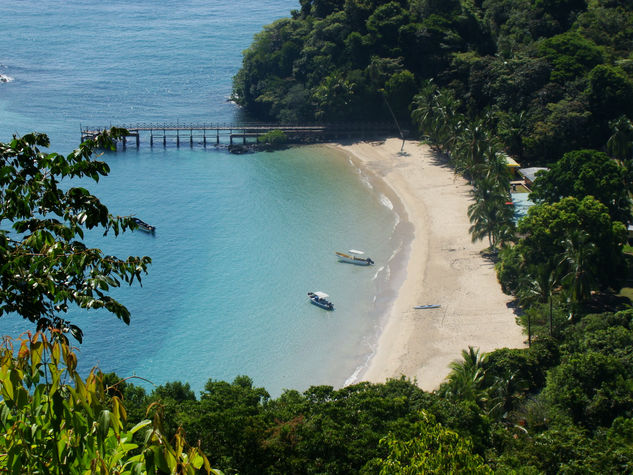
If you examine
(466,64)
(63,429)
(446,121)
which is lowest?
(63,429)

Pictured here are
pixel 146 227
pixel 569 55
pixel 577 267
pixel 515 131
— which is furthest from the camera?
pixel 569 55

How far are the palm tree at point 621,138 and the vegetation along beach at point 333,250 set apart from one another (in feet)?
0.66

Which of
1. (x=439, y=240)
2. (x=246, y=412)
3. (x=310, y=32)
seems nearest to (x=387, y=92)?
(x=310, y=32)

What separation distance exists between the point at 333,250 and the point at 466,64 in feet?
109

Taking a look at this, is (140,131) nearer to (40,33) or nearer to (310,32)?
(310,32)

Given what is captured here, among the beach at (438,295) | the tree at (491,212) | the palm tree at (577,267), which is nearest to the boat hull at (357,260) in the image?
the beach at (438,295)

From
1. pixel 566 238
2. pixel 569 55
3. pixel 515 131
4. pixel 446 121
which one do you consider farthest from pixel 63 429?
pixel 569 55

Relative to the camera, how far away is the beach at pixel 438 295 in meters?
38.8

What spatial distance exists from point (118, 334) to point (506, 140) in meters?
41.4

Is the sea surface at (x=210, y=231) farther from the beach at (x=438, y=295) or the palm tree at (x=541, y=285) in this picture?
the palm tree at (x=541, y=285)

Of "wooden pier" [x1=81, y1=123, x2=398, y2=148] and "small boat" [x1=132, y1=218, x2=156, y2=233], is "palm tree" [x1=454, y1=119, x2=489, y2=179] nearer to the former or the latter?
"wooden pier" [x1=81, y1=123, x2=398, y2=148]

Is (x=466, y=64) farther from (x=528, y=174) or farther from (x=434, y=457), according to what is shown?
(x=434, y=457)

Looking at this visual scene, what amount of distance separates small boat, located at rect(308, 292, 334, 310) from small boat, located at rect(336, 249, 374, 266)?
657 centimetres

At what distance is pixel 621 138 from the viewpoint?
189ft
